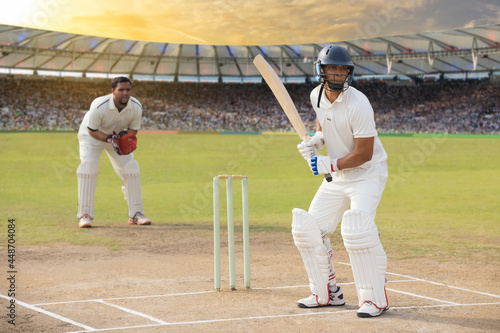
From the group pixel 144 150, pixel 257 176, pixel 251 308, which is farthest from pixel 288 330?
pixel 144 150

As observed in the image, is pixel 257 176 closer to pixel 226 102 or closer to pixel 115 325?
pixel 115 325

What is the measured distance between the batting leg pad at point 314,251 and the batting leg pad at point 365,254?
0.35 meters

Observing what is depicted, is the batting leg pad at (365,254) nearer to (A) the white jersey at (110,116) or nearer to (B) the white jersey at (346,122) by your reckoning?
(B) the white jersey at (346,122)

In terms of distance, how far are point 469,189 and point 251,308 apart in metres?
12.1

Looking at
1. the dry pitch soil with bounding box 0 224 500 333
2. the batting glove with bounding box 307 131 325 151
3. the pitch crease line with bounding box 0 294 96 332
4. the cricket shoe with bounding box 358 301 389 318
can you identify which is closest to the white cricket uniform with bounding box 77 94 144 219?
the dry pitch soil with bounding box 0 224 500 333

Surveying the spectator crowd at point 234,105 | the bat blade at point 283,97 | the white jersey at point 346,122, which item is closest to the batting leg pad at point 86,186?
the bat blade at point 283,97

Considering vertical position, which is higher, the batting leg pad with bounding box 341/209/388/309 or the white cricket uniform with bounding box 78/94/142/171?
the white cricket uniform with bounding box 78/94/142/171

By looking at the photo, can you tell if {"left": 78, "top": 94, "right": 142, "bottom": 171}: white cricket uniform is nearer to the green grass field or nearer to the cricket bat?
the green grass field

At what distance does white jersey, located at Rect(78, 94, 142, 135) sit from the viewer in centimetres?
984

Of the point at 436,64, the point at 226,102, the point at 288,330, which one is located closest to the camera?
the point at 288,330

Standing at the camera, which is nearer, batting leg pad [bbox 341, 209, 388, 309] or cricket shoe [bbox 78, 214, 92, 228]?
batting leg pad [bbox 341, 209, 388, 309]

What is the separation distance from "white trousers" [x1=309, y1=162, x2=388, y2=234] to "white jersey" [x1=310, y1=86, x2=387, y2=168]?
10cm

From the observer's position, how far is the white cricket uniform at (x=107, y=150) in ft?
32.5

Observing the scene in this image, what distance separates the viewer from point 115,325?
448 cm
